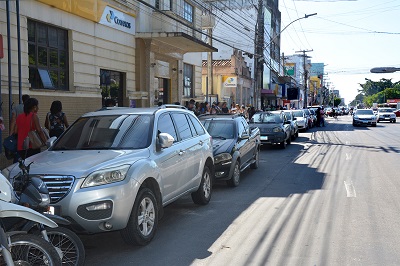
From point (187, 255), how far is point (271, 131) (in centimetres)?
1234

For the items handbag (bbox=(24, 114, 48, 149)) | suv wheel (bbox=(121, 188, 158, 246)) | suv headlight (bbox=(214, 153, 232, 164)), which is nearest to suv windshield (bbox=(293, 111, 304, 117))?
suv headlight (bbox=(214, 153, 232, 164))

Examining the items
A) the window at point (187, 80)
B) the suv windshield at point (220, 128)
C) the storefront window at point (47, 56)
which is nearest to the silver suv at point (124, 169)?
the suv windshield at point (220, 128)

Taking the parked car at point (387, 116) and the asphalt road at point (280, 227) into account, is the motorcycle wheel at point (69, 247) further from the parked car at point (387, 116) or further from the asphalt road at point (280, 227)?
the parked car at point (387, 116)

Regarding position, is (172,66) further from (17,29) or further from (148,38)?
(17,29)

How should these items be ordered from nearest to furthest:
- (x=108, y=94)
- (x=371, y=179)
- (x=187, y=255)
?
(x=187, y=255) < (x=371, y=179) < (x=108, y=94)

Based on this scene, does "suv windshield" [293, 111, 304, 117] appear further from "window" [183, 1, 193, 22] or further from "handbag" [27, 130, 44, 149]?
"handbag" [27, 130, 44, 149]

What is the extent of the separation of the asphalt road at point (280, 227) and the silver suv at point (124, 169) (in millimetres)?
422

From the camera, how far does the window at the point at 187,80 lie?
77.5 feet

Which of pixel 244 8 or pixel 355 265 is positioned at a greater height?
pixel 244 8

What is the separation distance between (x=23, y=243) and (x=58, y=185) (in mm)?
1285

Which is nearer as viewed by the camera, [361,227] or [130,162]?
[130,162]

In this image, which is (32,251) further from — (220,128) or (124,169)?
(220,128)

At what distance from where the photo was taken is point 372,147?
17.8m

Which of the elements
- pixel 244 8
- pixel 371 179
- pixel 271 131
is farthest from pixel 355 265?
pixel 244 8
